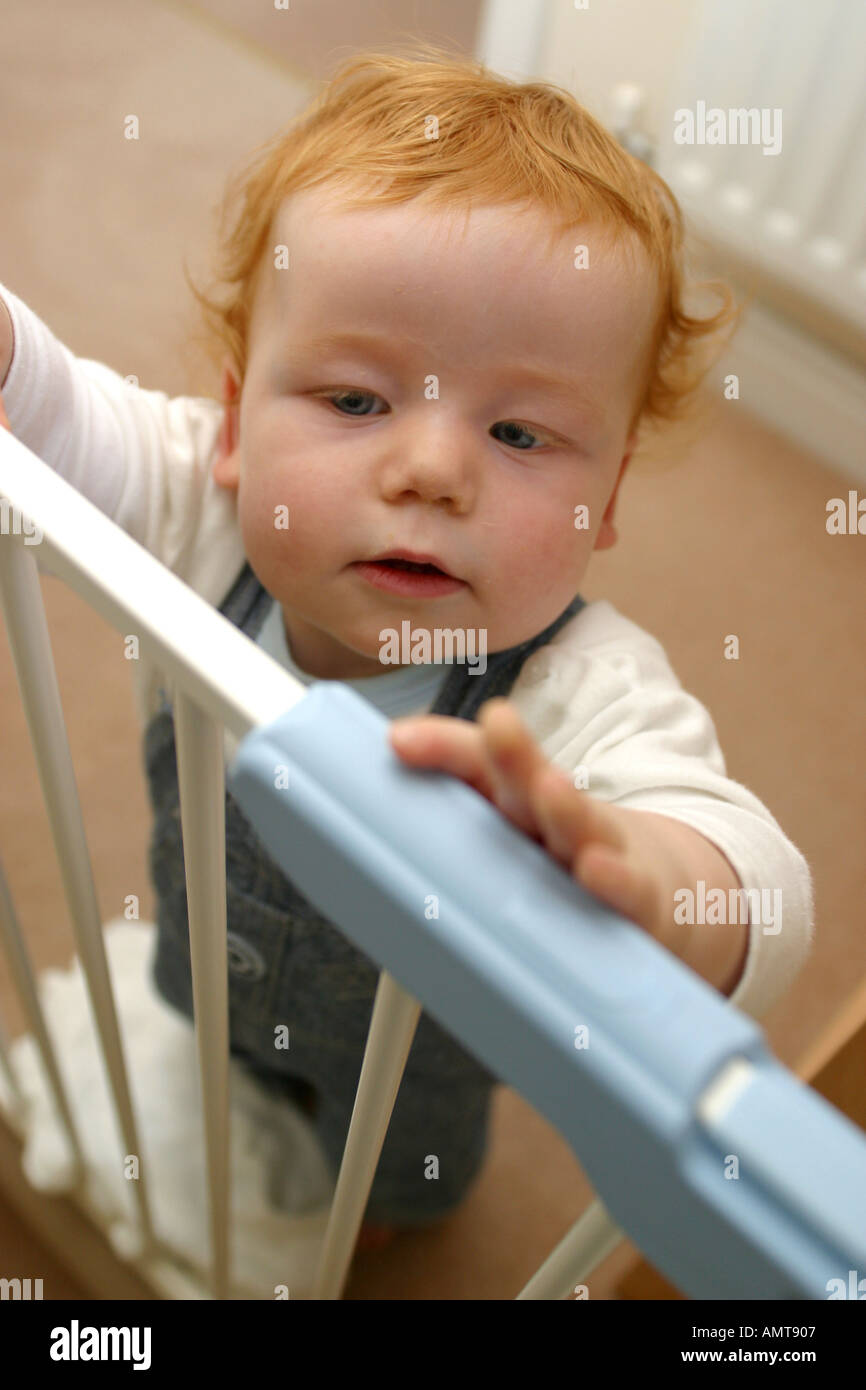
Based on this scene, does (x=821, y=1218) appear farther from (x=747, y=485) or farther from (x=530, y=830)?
(x=747, y=485)

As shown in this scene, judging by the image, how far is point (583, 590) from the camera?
3.41 feet

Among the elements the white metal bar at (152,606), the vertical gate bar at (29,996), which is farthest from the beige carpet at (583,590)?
the white metal bar at (152,606)

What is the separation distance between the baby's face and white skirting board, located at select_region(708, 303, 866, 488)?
0.90 meters

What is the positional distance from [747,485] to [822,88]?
456 millimetres

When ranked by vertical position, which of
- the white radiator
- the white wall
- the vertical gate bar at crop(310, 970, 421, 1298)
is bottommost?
the vertical gate bar at crop(310, 970, 421, 1298)

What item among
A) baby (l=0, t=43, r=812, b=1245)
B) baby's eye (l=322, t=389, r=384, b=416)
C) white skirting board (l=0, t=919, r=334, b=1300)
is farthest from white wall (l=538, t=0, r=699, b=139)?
white skirting board (l=0, t=919, r=334, b=1300)

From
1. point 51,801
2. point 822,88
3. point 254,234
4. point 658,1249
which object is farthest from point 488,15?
point 658,1249

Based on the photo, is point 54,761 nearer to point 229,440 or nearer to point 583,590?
point 229,440

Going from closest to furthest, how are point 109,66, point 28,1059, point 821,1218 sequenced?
point 821,1218, point 28,1059, point 109,66

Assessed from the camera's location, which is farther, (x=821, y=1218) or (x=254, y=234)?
(x=254, y=234)

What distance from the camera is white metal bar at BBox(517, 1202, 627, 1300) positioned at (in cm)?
32

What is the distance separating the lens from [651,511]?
1.18 m

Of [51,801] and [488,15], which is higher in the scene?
[488,15]

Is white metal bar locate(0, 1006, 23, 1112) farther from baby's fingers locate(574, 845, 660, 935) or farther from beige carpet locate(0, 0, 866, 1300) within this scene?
baby's fingers locate(574, 845, 660, 935)
